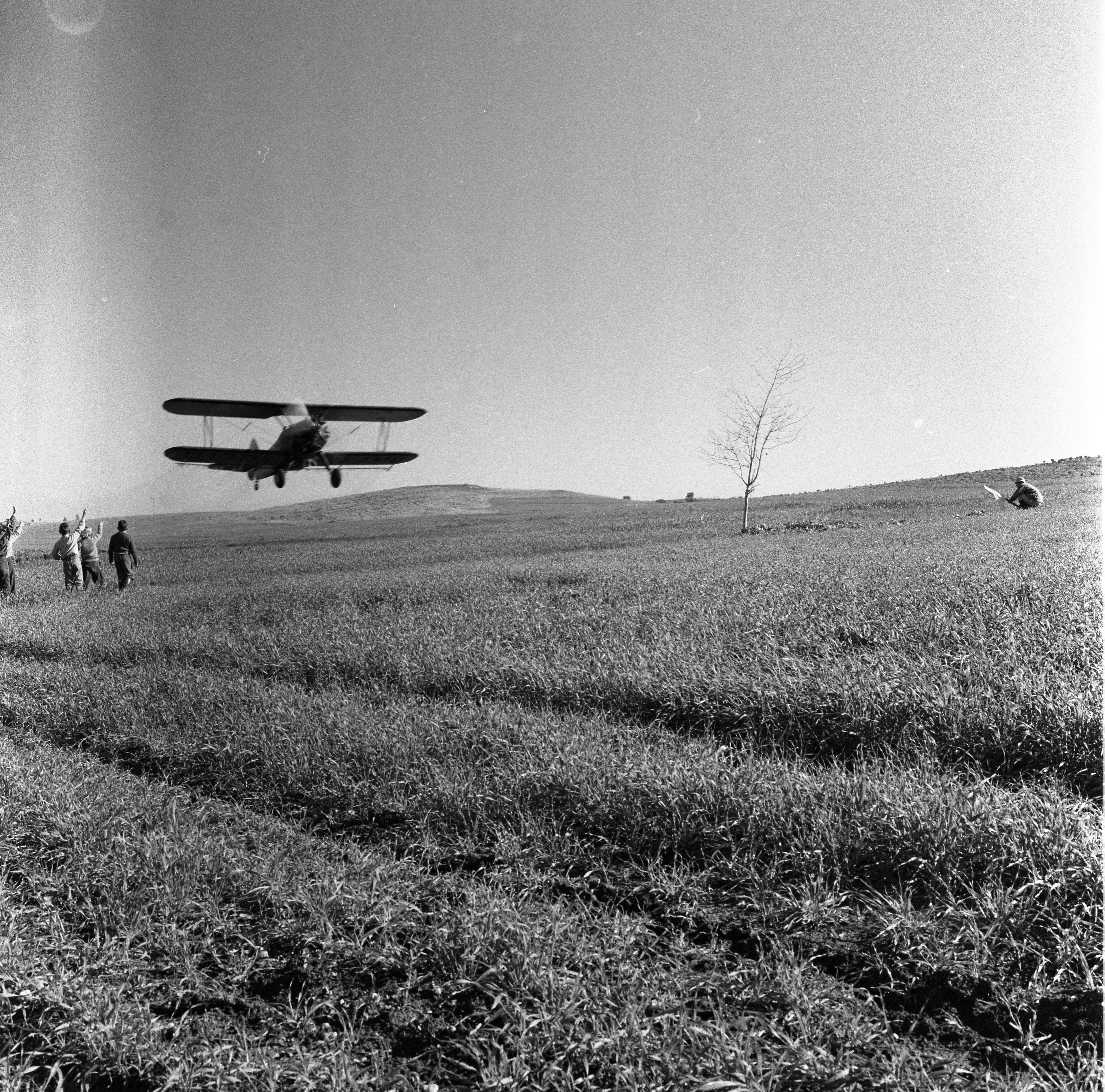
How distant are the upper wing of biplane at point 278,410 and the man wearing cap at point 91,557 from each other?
55.1 ft

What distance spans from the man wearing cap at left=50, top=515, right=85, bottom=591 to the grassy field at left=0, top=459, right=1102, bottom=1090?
1187cm

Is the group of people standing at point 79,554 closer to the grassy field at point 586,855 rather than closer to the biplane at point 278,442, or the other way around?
the grassy field at point 586,855

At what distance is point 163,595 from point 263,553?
401 inches

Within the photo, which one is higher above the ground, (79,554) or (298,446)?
(298,446)

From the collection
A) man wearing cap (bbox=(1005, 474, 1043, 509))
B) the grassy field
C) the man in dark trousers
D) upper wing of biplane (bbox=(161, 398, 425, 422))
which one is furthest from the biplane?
man wearing cap (bbox=(1005, 474, 1043, 509))

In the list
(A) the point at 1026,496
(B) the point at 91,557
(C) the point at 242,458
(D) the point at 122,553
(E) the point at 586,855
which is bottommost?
(E) the point at 586,855

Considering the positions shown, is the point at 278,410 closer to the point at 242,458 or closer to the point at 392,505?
the point at 242,458

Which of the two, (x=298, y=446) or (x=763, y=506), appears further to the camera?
(x=763, y=506)

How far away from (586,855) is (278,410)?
10.3ft

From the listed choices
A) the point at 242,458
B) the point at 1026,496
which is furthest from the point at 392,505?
the point at 242,458

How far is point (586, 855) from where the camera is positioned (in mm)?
3672

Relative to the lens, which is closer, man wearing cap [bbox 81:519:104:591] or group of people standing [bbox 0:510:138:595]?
group of people standing [bbox 0:510:138:595]

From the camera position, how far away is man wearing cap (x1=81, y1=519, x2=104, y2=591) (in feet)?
61.9

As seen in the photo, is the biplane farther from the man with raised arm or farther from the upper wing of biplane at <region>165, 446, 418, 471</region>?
the man with raised arm
